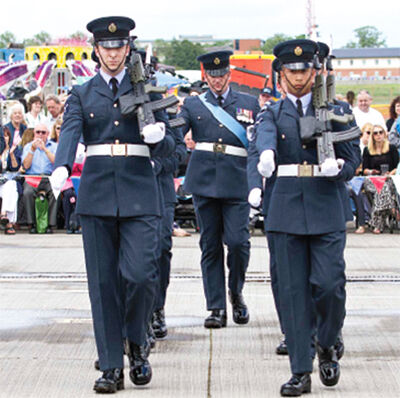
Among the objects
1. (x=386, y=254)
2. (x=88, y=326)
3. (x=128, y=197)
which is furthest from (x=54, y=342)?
(x=386, y=254)

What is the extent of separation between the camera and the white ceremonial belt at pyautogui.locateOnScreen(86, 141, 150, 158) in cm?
677

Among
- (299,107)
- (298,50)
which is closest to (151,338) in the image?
(299,107)

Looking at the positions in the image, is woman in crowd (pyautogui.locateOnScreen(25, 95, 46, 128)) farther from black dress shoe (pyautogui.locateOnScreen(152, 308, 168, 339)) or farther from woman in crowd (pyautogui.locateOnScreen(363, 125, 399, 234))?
black dress shoe (pyautogui.locateOnScreen(152, 308, 168, 339))

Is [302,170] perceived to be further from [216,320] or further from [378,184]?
[378,184]

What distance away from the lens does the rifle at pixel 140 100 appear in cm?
668

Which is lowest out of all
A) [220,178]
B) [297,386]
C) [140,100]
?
[297,386]

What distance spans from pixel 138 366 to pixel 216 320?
7.02 feet

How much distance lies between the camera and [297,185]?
6.73 meters

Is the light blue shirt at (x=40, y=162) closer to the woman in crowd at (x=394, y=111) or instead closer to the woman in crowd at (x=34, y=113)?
the woman in crowd at (x=34, y=113)

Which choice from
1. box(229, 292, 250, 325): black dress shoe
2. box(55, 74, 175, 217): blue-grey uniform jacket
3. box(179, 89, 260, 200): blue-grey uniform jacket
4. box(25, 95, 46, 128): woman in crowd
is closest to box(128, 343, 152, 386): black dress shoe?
box(55, 74, 175, 217): blue-grey uniform jacket

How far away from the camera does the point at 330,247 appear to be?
6.62m

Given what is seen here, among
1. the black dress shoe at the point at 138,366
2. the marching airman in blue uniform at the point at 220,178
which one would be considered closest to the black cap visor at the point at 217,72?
the marching airman in blue uniform at the point at 220,178

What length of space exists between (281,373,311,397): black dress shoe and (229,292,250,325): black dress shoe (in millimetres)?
2339

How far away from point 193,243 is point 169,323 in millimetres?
5331
